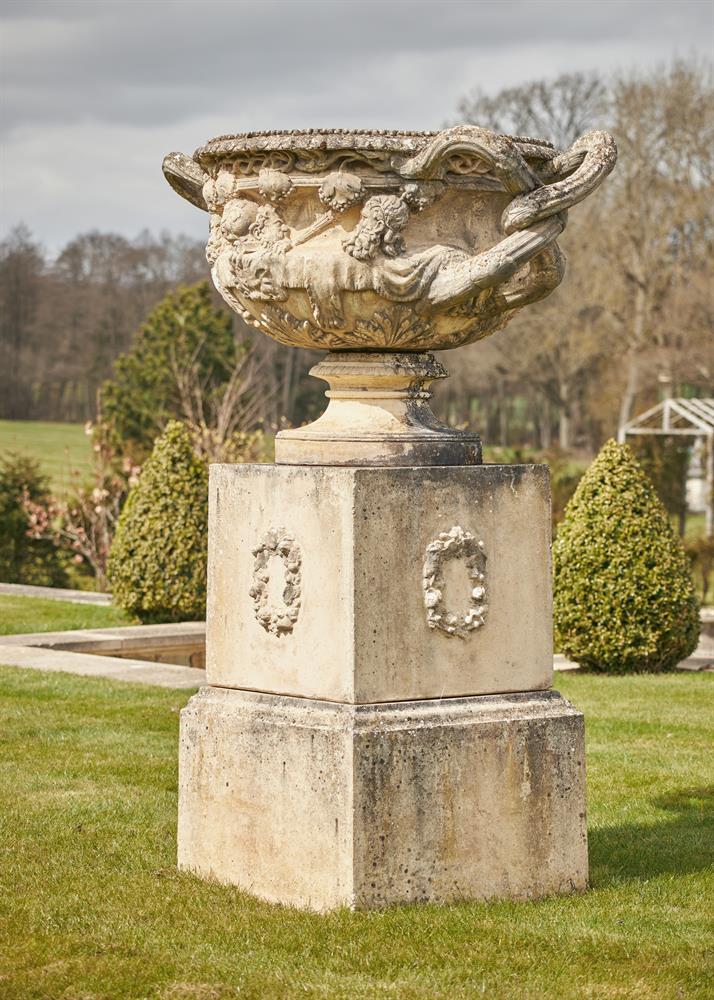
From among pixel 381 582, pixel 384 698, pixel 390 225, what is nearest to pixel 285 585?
pixel 381 582

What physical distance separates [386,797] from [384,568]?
0.79 metres

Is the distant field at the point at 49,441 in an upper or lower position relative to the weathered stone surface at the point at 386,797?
upper

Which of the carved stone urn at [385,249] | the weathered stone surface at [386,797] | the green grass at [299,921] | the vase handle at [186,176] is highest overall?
the vase handle at [186,176]

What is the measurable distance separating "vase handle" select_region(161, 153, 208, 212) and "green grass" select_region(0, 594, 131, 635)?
7641 mm

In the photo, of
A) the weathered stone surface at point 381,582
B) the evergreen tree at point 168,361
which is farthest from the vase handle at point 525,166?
the evergreen tree at point 168,361

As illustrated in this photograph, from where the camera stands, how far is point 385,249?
546 cm

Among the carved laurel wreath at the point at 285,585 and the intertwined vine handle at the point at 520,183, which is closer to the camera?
the intertwined vine handle at the point at 520,183

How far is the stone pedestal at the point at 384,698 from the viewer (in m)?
5.41

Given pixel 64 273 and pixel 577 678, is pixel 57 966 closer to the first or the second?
pixel 577 678

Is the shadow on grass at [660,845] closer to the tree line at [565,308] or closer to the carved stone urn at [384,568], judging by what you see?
the carved stone urn at [384,568]

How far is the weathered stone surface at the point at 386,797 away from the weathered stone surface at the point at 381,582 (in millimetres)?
112

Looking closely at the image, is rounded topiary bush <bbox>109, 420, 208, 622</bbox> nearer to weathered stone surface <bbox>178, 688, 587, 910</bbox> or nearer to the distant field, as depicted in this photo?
weathered stone surface <bbox>178, 688, 587, 910</bbox>

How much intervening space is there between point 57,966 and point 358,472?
6.18ft

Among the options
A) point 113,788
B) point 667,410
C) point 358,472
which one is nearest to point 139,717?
point 113,788
